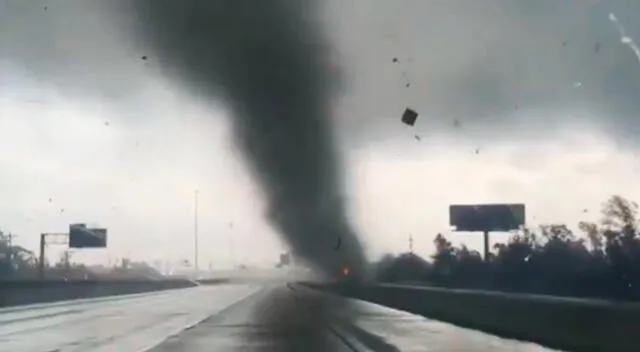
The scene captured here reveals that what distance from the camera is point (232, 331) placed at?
33.8 metres

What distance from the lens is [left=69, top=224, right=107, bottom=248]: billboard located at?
12144 centimetres

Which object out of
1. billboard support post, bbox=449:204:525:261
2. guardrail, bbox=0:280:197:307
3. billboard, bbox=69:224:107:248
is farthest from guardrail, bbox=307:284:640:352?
billboard, bbox=69:224:107:248

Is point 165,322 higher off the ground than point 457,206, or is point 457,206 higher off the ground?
point 457,206

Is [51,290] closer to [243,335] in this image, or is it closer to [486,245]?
[486,245]

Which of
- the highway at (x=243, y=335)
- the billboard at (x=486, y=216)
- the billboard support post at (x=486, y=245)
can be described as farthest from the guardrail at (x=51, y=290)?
the billboard support post at (x=486, y=245)

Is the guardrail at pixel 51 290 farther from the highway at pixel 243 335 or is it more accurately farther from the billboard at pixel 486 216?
the billboard at pixel 486 216

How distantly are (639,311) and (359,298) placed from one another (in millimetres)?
65985

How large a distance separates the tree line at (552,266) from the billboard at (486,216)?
133 inches

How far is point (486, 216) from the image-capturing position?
109500 millimetres

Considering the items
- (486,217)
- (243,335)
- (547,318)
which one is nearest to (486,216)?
(486,217)

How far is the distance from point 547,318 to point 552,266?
60.5 m

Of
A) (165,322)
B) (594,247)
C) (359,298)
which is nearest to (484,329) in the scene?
(165,322)

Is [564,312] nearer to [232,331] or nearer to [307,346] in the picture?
[307,346]

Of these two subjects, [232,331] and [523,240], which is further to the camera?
[523,240]
